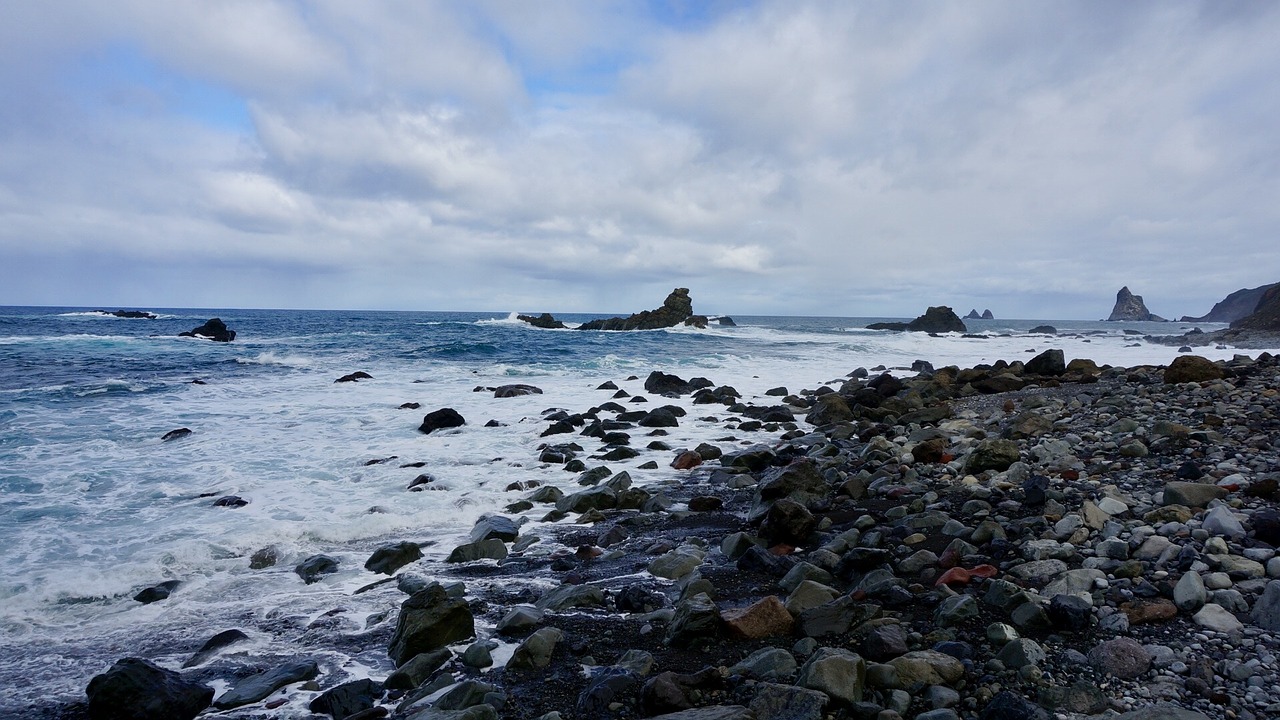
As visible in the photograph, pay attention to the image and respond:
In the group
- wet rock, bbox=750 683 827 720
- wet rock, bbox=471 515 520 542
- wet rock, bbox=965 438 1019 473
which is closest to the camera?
wet rock, bbox=750 683 827 720

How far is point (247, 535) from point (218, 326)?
38.6 meters

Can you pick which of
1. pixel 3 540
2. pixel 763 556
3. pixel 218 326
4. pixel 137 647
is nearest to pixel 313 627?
pixel 137 647

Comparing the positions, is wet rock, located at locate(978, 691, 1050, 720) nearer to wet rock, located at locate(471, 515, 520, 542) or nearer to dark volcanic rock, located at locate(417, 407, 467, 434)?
wet rock, located at locate(471, 515, 520, 542)

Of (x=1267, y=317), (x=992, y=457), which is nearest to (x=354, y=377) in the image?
(x=992, y=457)

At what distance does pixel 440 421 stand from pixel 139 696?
31.4 feet

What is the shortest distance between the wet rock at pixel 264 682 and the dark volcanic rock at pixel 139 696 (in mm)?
158

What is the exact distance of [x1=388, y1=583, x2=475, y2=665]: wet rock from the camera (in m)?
4.41

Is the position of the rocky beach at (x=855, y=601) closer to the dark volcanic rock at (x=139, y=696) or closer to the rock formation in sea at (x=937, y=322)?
the dark volcanic rock at (x=139, y=696)

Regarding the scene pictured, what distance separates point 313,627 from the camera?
5.07m

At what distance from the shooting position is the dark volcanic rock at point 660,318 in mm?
59531

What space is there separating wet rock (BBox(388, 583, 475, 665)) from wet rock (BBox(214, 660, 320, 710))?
0.54m

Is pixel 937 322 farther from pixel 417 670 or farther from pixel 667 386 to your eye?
pixel 417 670

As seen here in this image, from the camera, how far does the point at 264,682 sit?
4.19m

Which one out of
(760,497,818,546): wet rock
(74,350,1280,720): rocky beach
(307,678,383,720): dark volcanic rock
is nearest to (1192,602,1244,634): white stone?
(74,350,1280,720): rocky beach
